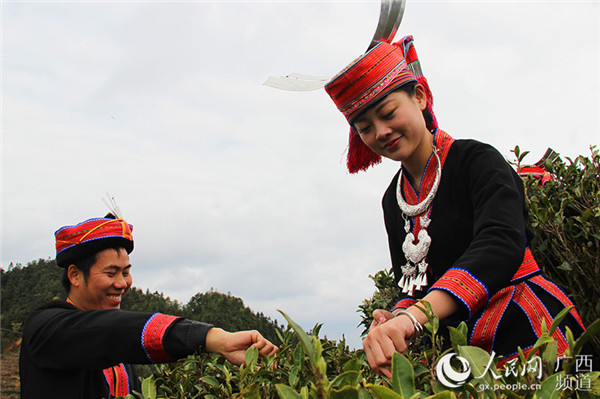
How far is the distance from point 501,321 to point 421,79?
3.92ft

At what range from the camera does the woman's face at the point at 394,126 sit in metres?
2.18

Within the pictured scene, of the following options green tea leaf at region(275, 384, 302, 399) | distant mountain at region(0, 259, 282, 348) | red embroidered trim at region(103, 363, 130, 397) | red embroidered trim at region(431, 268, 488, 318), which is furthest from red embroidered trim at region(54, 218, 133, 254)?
distant mountain at region(0, 259, 282, 348)

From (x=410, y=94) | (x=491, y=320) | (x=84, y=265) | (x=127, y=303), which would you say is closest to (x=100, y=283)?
(x=84, y=265)

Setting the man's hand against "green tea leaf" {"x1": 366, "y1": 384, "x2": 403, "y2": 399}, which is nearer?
"green tea leaf" {"x1": 366, "y1": 384, "x2": 403, "y2": 399}

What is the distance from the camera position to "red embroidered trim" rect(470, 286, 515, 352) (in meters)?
2.00

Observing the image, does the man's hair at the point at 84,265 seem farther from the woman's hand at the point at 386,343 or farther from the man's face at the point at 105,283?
the woman's hand at the point at 386,343

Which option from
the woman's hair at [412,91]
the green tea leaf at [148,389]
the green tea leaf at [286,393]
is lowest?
the green tea leaf at [286,393]

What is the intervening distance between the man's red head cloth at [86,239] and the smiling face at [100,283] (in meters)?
0.05

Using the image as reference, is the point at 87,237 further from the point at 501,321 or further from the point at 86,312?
the point at 501,321

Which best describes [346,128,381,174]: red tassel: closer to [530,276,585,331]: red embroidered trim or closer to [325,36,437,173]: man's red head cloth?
[325,36,437,173]: man's red head cloth

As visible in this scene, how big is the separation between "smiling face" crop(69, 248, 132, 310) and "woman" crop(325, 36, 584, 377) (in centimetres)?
161

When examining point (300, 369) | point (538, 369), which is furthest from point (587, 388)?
point (300, 369)

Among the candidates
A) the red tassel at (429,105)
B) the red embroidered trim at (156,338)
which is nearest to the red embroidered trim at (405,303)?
the red tassel at (429,105)

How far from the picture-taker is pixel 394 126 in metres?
2.18
